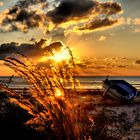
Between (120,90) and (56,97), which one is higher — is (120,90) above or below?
above

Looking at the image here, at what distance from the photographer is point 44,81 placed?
6.56m

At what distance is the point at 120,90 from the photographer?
33.5 metres

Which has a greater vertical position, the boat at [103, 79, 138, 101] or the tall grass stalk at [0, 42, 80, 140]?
the boat at [103, 79, 138, 101]

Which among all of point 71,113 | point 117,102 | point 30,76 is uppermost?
point 117,102

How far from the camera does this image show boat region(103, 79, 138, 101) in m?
31.5

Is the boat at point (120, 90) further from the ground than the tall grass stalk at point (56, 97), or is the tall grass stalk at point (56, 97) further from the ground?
the boat at point (120, 90)

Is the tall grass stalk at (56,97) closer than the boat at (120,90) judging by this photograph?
Yes

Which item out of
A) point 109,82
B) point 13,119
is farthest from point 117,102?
point 13,119

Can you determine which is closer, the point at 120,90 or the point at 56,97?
the point at 56,97

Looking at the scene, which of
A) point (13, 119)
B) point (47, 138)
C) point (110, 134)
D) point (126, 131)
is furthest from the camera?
point (126, 131)

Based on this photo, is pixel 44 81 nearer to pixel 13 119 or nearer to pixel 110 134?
pixel 13 119

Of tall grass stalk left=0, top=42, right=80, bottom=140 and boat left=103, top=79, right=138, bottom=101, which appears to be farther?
boat left=103, top=79, right=138, bottom=101

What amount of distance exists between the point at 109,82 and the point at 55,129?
2997 centimetres

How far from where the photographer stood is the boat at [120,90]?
103 feet
